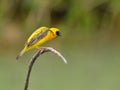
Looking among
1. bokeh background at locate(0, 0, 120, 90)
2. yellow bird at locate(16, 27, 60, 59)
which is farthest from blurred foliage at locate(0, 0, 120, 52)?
yellow bird at locate(16, 27, 60, 59)

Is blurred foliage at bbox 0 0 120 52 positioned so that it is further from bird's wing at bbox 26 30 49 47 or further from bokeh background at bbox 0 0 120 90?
bird's wing at bbox 26 30 49 47

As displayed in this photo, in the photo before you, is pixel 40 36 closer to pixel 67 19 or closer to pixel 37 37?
pixel 37 37

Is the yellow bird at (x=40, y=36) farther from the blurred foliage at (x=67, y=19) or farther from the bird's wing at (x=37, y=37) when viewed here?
the blurred foliage at (x=67, y=19)

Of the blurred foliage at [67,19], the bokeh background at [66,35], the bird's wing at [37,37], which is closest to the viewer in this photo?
the bird's wing at [37,37]

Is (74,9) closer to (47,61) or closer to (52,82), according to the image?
(47,61)

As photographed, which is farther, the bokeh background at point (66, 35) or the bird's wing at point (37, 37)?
the bokeh background at point (66, 35)

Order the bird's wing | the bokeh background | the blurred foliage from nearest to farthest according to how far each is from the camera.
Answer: the bird's wing, the bokeh background, the blurred foliage

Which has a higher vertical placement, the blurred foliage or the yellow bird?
the yellow bird

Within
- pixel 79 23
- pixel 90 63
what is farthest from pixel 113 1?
pixel 90 63

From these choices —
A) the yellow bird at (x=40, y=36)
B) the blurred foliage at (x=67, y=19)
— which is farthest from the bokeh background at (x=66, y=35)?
the yellow bird at (x=40, y=36)
